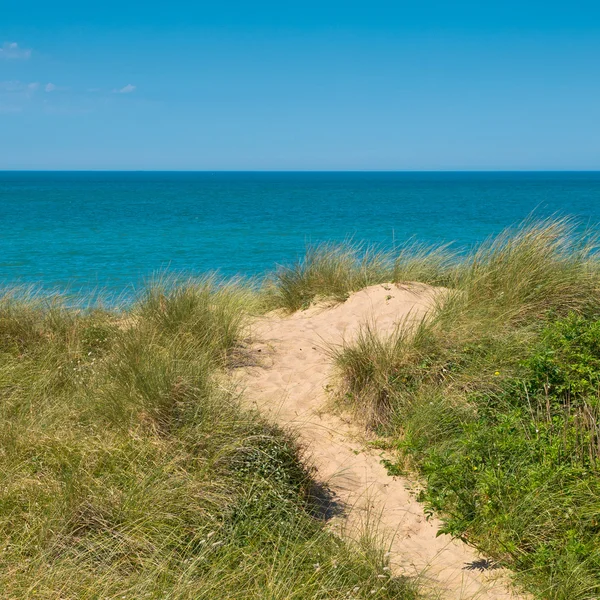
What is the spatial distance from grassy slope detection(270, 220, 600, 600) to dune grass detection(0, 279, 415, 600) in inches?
34.2

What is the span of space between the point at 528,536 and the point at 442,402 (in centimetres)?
156

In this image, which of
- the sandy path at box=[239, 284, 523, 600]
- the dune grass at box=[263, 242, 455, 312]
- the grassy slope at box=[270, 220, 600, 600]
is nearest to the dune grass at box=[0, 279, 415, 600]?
the sandy path at box=[239, 284, 523, 600]

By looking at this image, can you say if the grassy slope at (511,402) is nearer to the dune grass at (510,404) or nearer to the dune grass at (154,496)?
the dune grass at (510,404)

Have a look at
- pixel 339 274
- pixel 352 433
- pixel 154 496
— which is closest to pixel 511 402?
pixel 352 433

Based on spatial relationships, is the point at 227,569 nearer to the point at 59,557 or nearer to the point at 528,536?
the point at 59,557

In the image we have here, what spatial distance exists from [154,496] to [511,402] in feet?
10.1

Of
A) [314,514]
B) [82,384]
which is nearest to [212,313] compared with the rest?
[82,384]

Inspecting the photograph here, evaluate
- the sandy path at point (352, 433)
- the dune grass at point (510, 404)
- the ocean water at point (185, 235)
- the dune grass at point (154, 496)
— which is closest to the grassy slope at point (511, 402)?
the dune grass at point (510, 404)

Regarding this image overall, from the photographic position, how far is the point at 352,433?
18.8ft

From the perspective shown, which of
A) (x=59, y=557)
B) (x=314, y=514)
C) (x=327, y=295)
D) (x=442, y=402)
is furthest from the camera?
(x=327, y=295)

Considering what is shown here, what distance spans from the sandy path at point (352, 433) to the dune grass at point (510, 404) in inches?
7.1

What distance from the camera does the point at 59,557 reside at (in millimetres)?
3387

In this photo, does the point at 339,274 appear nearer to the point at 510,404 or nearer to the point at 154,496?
the point at 510,404

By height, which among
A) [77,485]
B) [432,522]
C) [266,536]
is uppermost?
[77,485]
